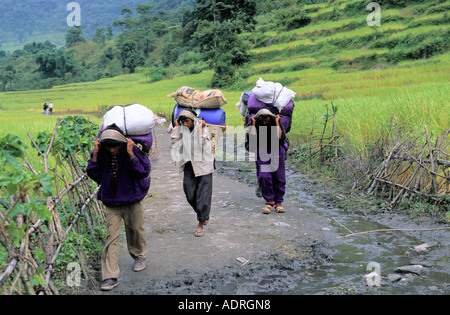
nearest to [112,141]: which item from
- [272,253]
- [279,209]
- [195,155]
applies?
[195,155]

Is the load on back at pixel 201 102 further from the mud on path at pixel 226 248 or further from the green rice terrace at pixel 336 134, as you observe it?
the mud on path at pixel 226 248

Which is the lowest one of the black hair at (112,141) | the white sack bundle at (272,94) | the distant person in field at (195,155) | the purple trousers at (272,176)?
the purple trousers at (272,176)

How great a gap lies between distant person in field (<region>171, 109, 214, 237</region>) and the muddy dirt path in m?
0.40

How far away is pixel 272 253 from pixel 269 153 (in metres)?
1.54

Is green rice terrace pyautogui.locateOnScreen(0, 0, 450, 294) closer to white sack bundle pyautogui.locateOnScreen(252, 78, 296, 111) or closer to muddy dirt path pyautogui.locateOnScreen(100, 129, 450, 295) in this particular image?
muddy dirt path pyautogui.locateOnScreen(100, 129, 450, 295)

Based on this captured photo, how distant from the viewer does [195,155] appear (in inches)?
166

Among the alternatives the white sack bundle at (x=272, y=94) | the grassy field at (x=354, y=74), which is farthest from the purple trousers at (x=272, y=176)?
the grassy field at (x=354, y=74)

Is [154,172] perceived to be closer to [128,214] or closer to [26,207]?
[128,214]

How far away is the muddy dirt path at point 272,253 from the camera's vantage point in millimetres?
3219

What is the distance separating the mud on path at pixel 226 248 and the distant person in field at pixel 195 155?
384 millimetres

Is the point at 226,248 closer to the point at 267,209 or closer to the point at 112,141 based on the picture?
the point at 267,209

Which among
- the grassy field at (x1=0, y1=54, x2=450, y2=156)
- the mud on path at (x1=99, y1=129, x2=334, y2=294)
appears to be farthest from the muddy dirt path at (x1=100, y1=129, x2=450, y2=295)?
the grassy field at (x1=0, y1=54, x2=450, y2=156)

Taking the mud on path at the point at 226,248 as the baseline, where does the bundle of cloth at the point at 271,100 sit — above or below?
above
